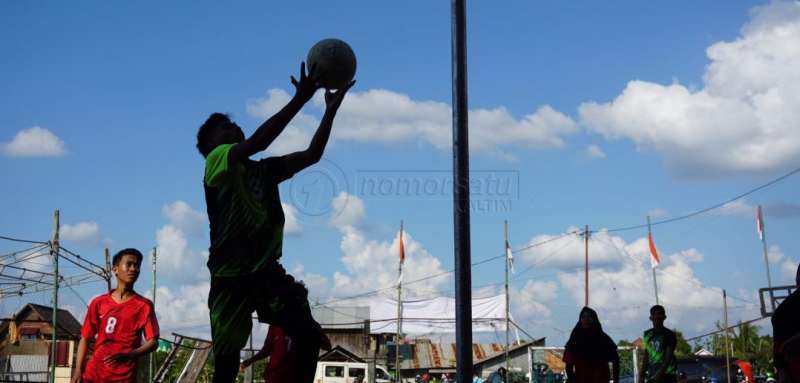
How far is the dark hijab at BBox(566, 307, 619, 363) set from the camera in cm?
1031

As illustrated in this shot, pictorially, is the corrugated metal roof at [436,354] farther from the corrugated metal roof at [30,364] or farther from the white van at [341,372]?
the corrugated metal roof at [30,364]

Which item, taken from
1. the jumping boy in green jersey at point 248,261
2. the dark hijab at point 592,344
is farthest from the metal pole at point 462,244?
the dark hijab at point 592,344

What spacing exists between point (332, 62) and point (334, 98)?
0.23 m

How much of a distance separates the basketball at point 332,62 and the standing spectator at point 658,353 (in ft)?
24.2

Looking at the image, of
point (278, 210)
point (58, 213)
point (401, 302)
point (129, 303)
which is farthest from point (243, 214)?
point (401, 302)

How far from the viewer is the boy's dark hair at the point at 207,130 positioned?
5.02 metres

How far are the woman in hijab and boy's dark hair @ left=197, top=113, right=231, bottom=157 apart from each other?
6646 millimetres

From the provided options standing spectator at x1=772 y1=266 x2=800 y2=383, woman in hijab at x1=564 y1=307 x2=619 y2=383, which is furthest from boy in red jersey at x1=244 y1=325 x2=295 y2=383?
standing spectator at x1=772 y1=266 x2=800 y2=383

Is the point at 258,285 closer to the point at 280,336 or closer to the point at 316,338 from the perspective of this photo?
the point at 316,338

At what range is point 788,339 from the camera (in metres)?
4.68

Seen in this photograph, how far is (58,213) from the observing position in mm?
17703

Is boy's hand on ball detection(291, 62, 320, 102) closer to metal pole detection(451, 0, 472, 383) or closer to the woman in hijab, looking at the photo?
metal pole detection(451, 0, 472, 383)

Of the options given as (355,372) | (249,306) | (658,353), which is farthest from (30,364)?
(249,306)

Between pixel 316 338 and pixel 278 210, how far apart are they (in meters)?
0.72
